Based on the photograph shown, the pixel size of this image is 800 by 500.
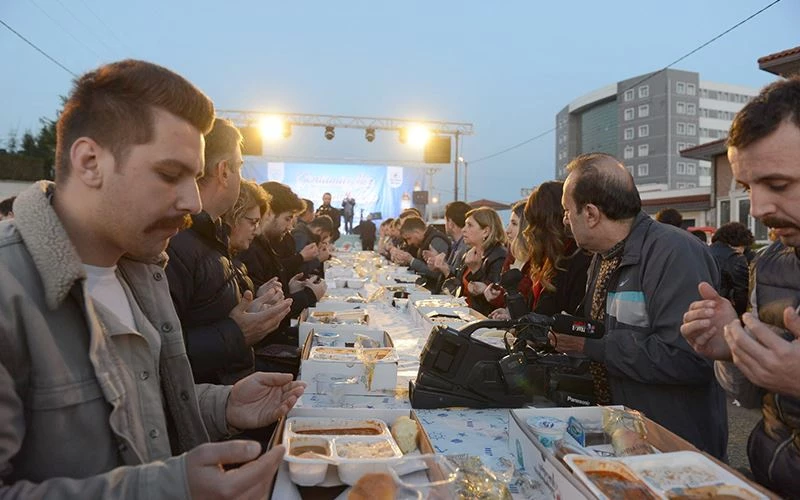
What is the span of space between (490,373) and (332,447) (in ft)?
2.30

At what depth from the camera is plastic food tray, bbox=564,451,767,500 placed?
3.54 feet

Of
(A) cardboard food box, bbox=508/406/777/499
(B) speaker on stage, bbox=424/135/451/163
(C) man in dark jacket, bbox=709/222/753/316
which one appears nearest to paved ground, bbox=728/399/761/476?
(C) man in dark jacket, bbox=709/222/753/316

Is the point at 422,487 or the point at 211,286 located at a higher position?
the point at 211,286

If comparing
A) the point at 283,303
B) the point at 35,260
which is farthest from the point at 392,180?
the point at 35,260

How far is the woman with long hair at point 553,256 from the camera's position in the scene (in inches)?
112

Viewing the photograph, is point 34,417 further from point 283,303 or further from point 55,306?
point 283,303

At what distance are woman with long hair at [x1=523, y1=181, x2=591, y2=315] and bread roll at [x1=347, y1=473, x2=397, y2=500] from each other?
72.6 inches

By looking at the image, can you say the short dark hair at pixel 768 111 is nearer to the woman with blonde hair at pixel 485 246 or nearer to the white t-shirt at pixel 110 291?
the white t-shirt at pixel 110 291

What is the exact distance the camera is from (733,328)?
3.97 ft

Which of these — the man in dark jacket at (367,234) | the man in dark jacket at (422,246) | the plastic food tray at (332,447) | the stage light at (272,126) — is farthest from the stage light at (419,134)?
the plastic food tray at (332,447)

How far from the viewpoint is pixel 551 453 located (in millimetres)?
1296

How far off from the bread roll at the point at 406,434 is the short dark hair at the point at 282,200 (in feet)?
8.62

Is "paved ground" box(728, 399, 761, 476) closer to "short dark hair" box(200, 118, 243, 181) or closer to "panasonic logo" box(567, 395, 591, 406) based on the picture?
"panasonic logo" box(567, 395, 591, 406)

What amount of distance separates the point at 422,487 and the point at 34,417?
0.80 meters
